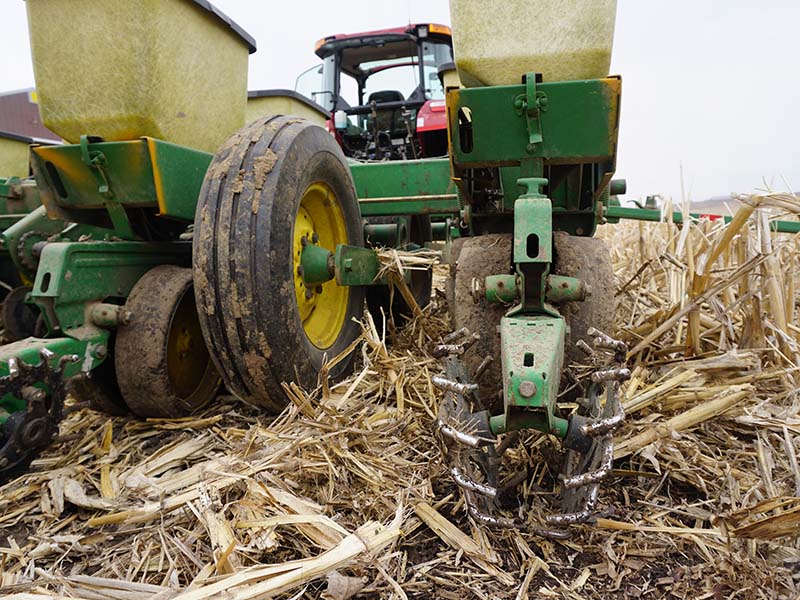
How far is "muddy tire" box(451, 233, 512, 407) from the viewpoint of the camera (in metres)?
1.93

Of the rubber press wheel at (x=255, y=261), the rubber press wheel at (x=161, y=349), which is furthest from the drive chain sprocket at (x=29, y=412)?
the rubber press wheel at (x=255, y=261)

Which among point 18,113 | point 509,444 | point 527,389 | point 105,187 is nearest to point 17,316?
point 105,187

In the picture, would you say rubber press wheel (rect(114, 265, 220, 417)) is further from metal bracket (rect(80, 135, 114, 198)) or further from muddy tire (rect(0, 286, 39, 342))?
muddy tire (rect(0, 286, 39, 342))

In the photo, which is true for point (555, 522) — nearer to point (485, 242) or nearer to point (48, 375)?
point (485, 242)

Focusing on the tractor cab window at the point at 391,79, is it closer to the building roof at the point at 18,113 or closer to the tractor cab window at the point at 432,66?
the tractor cab window at the point at 432,66

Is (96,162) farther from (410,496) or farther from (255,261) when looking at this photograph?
(410,496)

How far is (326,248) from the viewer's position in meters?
2.78

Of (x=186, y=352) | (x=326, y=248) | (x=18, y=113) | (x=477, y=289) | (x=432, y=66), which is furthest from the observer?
(x=18, y=113)

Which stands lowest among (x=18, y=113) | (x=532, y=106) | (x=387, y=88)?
(x=532, y=106)

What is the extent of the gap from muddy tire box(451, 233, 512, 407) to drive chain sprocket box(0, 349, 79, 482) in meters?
1.27

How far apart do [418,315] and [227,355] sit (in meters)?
1.15

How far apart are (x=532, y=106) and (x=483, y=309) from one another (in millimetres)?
641

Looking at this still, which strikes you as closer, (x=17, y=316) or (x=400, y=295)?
(x=17, y=316)

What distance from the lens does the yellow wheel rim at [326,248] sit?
253 centimetres
